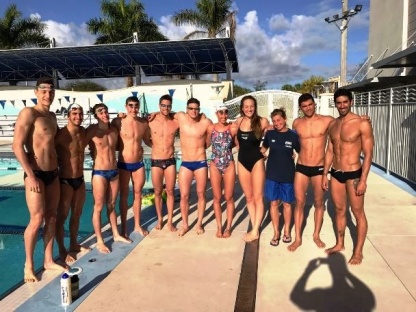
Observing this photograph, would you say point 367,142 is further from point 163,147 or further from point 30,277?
point 30,277

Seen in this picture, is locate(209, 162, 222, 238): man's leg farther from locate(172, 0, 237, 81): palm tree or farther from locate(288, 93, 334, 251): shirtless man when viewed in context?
locate(172, 0, 237, 81): palm tree

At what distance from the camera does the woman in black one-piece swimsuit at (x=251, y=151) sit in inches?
170

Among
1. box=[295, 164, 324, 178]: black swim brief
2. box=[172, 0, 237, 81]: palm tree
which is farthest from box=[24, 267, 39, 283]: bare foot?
box=[172, 0, 237, 81]: palm tree

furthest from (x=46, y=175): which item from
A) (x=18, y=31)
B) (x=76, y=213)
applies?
(x=18, y=31)

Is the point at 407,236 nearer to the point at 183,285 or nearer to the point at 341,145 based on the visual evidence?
the point at 341,145

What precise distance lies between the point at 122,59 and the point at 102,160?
83.6 ft

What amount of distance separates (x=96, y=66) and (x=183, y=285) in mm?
29328

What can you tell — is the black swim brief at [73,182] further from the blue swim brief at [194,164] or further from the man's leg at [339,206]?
the man's leg at [339,206]

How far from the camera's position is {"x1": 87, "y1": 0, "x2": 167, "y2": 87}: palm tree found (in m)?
28.3

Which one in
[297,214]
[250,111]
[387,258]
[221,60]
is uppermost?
[221,60]

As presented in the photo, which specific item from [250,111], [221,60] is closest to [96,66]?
[221,60]

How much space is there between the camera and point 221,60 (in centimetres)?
2784

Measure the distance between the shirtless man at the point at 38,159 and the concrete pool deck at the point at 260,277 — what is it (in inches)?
25.4

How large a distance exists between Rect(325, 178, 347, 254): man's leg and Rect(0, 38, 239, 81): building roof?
20.7 m
